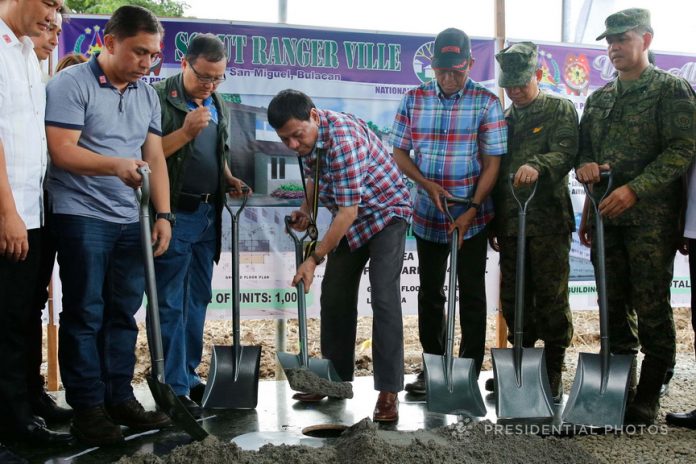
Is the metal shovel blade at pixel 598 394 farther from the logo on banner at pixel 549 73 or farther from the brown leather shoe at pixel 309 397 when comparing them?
the logo on banner at pixel 549 73

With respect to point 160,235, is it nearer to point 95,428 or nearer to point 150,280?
point 150,280

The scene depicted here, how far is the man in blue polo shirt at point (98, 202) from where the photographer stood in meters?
2.78

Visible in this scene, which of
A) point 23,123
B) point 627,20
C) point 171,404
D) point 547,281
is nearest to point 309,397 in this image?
point 171,404

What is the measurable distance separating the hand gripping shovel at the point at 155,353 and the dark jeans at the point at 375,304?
3.07 ft

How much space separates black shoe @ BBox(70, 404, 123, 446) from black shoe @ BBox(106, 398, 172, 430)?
0.18 meters

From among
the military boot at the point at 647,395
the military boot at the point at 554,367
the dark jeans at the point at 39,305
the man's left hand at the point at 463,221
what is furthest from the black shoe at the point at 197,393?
the military boot at the point at 647,395

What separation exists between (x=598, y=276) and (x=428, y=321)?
939mm

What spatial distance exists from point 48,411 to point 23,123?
1.43 m

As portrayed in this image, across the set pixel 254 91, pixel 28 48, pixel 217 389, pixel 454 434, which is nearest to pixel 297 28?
pixel 254 91

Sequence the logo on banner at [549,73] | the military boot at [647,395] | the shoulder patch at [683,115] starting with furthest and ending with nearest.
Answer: the logo on banner at [549,73], the military boot at [647,395], the shoulder patch at [683,115]

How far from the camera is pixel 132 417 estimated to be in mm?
3105

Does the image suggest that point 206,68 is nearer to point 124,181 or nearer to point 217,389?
point 124,181

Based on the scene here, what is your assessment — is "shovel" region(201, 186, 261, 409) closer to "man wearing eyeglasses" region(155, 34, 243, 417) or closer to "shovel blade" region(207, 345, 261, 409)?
"shovel blade" region(207, 345, 261, 409)

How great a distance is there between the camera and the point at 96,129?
287 cm
